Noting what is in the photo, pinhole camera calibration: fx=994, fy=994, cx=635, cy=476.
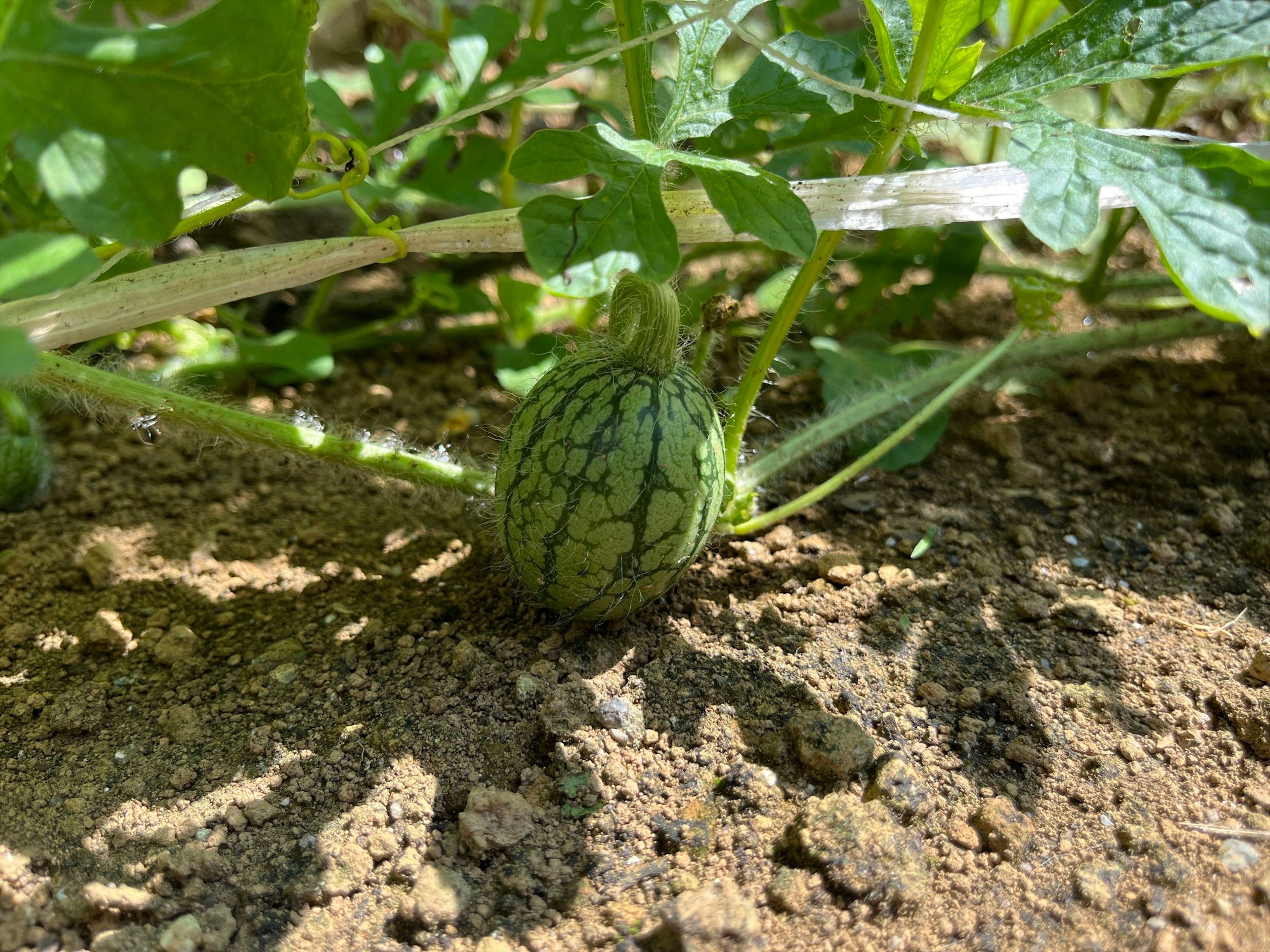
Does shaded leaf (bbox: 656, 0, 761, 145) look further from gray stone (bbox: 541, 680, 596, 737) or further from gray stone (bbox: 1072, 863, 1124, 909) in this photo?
gray stone (bbox: 1072, 863, 1124, 909)

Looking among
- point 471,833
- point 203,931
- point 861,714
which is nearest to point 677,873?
point 471,833

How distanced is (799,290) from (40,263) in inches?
56.3

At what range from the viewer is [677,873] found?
65.5 inches

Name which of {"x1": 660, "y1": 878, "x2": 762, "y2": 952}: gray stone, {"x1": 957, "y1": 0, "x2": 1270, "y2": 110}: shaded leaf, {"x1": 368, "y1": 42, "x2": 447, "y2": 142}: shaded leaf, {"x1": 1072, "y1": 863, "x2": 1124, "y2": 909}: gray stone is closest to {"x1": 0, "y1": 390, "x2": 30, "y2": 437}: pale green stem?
{"x1": 368, "y1": 42, "x2": 447, "y2": 142}: shaded leaf

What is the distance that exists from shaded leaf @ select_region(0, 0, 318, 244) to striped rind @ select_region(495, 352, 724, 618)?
28.3 inches

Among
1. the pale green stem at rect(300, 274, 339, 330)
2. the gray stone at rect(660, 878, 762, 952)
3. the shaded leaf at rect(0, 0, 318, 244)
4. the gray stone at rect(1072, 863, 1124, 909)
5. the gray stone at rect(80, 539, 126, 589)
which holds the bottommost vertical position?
the gray stone at rect(1072, 863, 1124, 909)

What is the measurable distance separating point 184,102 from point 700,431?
3.56 ft

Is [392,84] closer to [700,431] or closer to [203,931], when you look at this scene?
[700,431]

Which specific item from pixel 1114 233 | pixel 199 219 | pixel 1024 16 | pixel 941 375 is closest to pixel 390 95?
pixel 199 219

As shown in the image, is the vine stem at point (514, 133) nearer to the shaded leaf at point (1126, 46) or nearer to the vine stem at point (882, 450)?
the vine stem at point (882, 450)

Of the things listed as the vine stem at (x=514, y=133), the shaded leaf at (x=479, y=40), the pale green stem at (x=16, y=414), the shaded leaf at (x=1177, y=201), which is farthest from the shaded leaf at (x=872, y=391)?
the pale green stem at (x=16, y=414)

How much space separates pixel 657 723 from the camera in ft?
6.34

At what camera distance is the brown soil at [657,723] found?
1595mm

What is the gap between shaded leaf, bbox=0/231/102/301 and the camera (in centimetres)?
151
